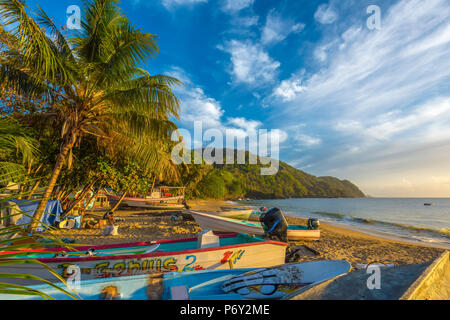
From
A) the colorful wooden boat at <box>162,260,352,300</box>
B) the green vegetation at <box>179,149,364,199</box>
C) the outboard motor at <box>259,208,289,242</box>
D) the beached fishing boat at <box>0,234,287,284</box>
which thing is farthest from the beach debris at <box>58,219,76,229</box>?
the green vegetation at <box>179,149,364,199</box>

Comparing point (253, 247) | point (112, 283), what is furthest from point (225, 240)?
point (112, 283)

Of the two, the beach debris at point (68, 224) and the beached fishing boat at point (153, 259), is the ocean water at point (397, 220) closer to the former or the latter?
the beached fishing boat at point (153, 259)

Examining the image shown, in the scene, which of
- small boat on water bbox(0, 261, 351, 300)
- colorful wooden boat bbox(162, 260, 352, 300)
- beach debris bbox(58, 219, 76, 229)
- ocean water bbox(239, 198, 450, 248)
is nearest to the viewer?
small boat on water bbox(0, 261, 351, 300)

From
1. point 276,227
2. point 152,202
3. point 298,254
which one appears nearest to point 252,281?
point 276,227

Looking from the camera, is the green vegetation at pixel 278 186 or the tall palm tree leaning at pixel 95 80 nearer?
the tall palm tree leaning at pixel 95 80

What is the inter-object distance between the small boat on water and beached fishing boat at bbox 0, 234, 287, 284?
51cm

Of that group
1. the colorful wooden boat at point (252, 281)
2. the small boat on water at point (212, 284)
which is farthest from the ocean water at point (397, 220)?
the small boat on water at point (212, 284)

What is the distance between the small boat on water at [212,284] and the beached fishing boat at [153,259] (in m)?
0.51

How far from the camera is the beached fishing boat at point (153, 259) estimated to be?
13.1 ft

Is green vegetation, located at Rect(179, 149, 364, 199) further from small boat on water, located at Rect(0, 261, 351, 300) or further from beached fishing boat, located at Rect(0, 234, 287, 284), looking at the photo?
small boat on water, located at Rect(0, 261, 351, 300)

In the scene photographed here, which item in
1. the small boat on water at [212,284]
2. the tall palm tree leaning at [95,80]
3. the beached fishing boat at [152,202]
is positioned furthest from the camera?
the beached fishing boat at [152,202]

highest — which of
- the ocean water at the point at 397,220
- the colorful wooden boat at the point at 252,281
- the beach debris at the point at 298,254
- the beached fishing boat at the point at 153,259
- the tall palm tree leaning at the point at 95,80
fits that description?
the tall palm tree leaning at the point at 95,80

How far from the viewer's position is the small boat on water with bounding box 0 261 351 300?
3.46 m

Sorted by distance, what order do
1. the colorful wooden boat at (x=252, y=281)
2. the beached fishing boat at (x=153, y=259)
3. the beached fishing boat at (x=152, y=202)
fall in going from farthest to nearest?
the beached fishing boat at (x=152, y=202), the beached fishing boat at (x=153, y=259), the colorful wooden boat at (x=252, y=281)
